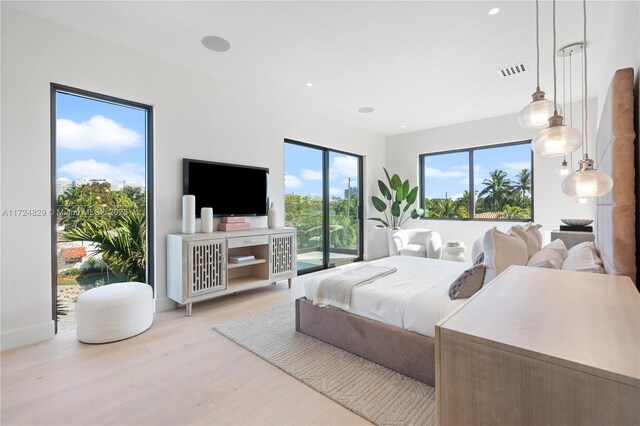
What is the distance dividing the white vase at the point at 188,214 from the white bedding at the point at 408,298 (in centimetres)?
154

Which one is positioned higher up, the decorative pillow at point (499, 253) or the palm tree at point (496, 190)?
the palm tree at point (496, 190)

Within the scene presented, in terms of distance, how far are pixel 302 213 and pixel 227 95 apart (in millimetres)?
2091

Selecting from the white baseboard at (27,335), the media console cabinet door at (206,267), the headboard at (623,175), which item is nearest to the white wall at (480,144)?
the headboard at (623,175)

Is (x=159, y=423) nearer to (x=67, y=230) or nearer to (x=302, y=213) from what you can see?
(x=67, y=230)

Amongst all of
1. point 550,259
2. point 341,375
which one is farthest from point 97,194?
point 550,259

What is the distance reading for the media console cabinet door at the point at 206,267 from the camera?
9.88ft

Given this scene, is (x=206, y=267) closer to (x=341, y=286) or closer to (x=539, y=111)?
(x=341, y=286)

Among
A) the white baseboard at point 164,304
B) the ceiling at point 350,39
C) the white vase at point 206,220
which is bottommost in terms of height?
the white baseboard at point 164,304

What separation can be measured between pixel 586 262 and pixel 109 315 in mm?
3401

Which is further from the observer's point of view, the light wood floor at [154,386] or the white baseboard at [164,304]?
the white baseboard at [164,304]

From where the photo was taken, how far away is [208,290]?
3.15 m

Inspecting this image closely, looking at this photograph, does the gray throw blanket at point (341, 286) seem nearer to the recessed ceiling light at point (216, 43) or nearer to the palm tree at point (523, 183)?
the recessed ceiling light at point (216, 43)

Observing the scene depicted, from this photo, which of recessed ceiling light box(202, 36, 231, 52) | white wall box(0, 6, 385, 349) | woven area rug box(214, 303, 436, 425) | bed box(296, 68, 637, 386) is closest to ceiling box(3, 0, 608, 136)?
recessed ceiling light box(202, 36, 231, 52)

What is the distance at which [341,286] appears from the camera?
2.37m
